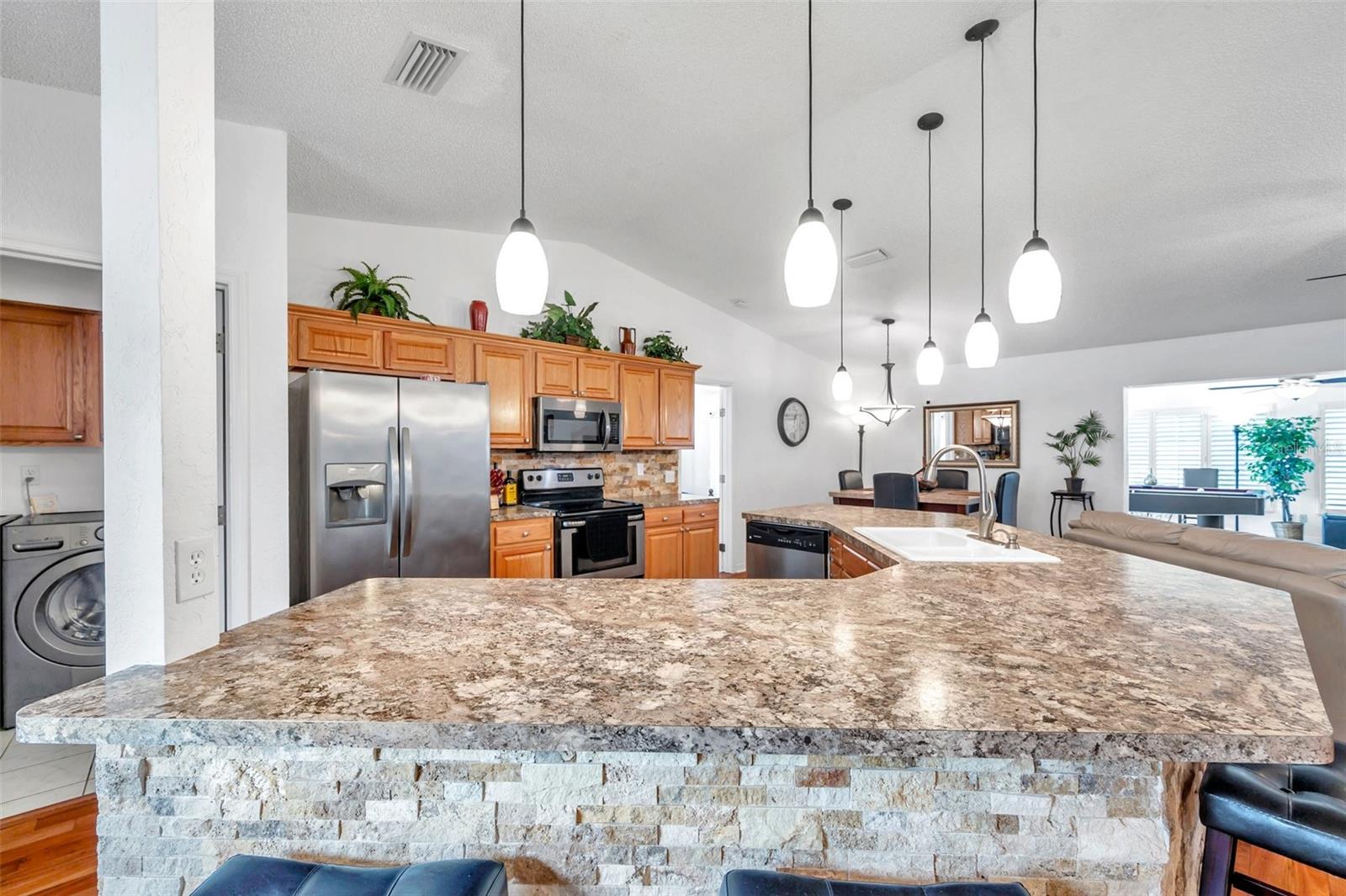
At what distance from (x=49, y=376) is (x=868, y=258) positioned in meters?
5.15

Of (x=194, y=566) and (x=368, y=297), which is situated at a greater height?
(x=368, y=297)

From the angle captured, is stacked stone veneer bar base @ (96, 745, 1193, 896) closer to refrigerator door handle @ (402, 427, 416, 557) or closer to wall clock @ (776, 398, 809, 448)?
refrigerator door handle @ (402, 427, 416, 557)

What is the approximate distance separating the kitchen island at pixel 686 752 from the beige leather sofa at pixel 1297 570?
4.76 feet

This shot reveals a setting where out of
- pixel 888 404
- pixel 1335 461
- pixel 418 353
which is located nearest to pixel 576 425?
pixel 418 353

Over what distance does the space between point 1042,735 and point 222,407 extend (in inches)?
120

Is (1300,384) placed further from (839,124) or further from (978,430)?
(839,124)

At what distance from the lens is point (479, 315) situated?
11.9 feet

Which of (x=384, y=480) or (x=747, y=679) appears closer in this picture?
(x=747, y=679)

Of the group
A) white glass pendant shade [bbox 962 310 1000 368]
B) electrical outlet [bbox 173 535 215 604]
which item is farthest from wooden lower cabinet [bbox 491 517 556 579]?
white glass pendant shade [bbox 962 310 1000 368]

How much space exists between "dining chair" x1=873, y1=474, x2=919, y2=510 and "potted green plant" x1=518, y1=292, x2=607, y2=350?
300cm

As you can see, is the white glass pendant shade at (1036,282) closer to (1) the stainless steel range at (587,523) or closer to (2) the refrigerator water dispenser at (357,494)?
(1) the stainless steel range at (587,523)

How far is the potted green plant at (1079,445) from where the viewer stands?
18.4ft

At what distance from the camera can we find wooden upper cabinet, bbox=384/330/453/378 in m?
3.16

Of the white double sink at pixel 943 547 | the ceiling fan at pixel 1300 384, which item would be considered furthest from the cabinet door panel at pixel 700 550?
the ceiling fan at pixel 1300 384
